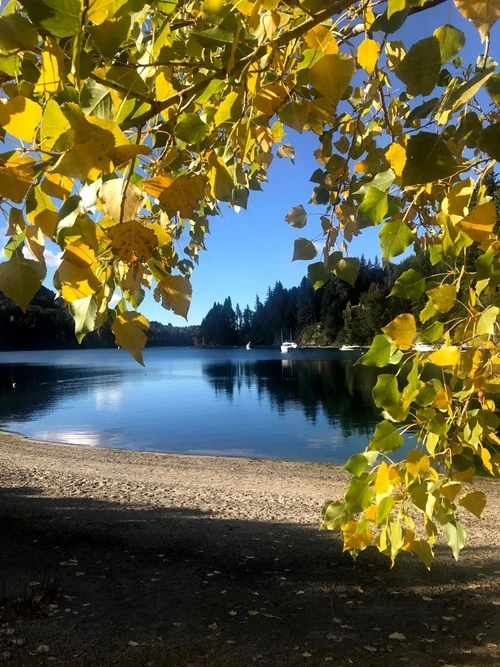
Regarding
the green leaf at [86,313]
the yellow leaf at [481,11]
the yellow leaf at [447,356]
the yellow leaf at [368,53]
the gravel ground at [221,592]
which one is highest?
the yellow leaf at [368,53]

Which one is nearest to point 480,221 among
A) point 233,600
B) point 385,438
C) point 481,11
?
point 481,11

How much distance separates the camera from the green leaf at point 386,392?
0.98 meters

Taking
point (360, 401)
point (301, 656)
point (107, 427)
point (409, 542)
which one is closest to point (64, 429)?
point (107, 427)

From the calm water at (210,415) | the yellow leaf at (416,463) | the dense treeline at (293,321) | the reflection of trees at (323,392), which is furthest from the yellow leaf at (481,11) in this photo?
the dense treeline at (293,321)

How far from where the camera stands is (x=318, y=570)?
5137mm

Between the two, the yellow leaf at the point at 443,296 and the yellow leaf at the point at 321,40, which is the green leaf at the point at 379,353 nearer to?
the yellow leaf at the point at 443,296

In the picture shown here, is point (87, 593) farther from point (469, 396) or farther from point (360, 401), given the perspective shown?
point (360, 401)

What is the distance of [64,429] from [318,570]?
1937 cm

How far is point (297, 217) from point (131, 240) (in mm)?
723

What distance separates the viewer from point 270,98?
2.54ft

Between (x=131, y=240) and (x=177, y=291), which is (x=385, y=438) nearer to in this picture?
(x=177, y=291)

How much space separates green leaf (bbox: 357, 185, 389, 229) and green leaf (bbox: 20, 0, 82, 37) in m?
0.53

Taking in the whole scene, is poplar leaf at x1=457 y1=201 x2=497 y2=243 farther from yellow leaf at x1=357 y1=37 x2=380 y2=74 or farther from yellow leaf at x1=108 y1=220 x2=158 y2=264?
yellow leaf at x1=108 y1=220 x2=158 y2=264

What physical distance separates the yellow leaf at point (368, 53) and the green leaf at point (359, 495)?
728mm
